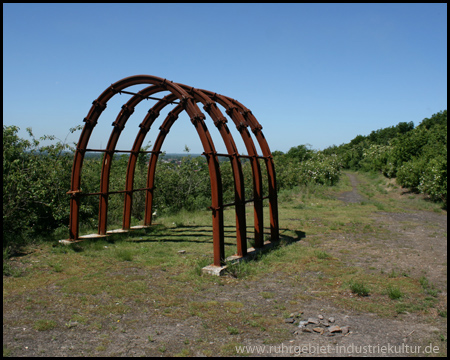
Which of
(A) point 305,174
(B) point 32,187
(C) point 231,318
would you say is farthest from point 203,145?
(A) point 305,174

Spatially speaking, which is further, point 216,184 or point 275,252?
point 275,252

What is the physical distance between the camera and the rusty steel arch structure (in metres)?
7.34

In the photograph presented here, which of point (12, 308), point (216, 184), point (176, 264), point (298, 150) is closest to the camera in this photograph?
point (12, 308)

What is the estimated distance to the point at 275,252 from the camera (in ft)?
27.7

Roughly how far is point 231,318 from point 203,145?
3549 mm

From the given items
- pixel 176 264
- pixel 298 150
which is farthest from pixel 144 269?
pixel 298 150

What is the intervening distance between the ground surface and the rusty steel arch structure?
4.40ft

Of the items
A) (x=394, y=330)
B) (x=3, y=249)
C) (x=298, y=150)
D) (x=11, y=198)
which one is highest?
(x=298, y=150)

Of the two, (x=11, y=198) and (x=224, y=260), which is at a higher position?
(x=11, y=198)

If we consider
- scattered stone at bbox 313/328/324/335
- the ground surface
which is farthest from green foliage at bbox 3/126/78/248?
scattered stone at bbox 313/328/324/335

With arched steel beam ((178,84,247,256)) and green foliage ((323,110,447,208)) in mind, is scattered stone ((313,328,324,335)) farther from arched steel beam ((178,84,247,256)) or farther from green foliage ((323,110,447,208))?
green foliage ((323,110,447,208))

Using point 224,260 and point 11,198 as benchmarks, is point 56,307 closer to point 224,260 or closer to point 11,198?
point 224,260

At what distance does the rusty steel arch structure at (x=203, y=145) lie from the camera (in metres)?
7.34

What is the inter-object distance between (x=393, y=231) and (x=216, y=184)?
22.5 ft
